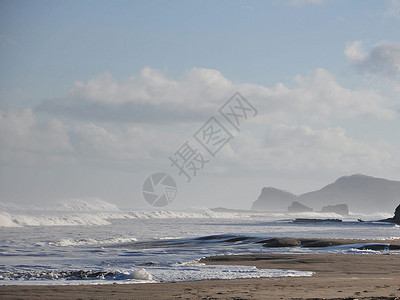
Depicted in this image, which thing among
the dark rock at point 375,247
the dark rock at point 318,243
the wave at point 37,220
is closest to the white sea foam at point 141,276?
the dark rock at point 375,247

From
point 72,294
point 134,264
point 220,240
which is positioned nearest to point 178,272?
point 134,264

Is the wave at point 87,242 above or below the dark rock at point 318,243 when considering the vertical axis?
above

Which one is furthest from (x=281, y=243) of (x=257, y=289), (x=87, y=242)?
(x=257, y=289)

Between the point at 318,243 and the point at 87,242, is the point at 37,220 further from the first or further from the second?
the point at 318,243

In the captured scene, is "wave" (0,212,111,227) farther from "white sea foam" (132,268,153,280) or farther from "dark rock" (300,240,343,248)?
"white sea foam" (132,268,153,280)

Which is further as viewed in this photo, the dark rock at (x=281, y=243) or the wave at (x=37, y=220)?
the wave at (x=37, y=220)

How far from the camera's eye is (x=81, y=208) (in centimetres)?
11300

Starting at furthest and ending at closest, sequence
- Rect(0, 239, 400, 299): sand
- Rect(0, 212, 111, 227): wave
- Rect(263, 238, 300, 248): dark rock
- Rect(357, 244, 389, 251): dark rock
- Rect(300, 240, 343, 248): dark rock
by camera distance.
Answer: Rect(0, 212, 111, 227): wave, Rect(263, 238, 300, 248): dark rock, Rect(300, 240, 343, 248): dark rock, Rect(357, 244, 389, 251): dark rock, Rect(0, 239, 400, 299): sand

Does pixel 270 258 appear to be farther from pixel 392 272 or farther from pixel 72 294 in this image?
pixel 72 294

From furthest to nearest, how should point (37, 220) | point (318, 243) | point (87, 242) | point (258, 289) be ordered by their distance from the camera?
point (37, 220)
point (87, 242)
point (318, 243)
point (258, 289)

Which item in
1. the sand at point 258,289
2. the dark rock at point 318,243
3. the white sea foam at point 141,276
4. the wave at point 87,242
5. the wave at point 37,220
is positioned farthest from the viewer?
the wave at point 37,220

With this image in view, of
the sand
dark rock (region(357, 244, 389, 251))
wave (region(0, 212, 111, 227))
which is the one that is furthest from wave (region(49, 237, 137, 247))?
wave (region(0, 212, 111, 227))

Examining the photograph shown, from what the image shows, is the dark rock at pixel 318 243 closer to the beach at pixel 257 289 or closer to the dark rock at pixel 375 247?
the dark rock at pixel 375 247

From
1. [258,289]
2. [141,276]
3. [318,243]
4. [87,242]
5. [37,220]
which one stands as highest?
[37,220]
